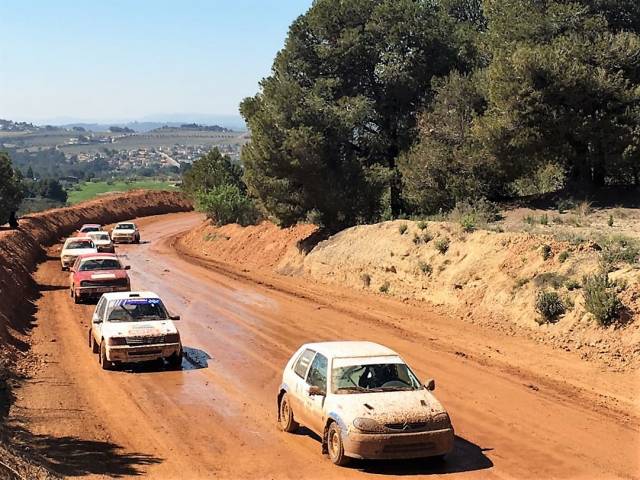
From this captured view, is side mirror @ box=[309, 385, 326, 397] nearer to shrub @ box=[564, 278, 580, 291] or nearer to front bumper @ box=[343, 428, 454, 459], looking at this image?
front bumper @ box=[343, 428, 454, 459]

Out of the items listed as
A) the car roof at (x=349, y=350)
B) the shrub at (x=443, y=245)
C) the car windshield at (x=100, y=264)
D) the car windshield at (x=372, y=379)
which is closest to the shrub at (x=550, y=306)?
the shrub at (x=443, y=245)

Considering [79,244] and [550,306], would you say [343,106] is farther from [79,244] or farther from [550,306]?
[550,306]

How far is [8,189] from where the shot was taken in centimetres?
5141

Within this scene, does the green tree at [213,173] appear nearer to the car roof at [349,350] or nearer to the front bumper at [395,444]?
the car roof at [349,350]

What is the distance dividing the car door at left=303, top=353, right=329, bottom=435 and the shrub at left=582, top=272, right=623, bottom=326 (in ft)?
29.8

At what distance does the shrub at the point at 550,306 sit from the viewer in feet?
64.0

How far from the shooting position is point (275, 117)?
35062 mm

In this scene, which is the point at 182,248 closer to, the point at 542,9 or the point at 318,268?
the point at 318,268

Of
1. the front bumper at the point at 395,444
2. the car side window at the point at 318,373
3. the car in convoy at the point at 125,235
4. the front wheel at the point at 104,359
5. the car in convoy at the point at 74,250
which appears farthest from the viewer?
the car in convoy at the point at 125,235

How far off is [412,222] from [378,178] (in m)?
6.40

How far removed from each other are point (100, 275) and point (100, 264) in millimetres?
1264

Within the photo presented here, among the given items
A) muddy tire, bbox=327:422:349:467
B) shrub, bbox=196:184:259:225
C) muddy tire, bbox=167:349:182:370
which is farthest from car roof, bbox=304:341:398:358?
shrub, bbox=196:184:259:225

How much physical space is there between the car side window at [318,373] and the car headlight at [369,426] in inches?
43.0

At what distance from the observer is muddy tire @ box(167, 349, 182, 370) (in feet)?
57.0
